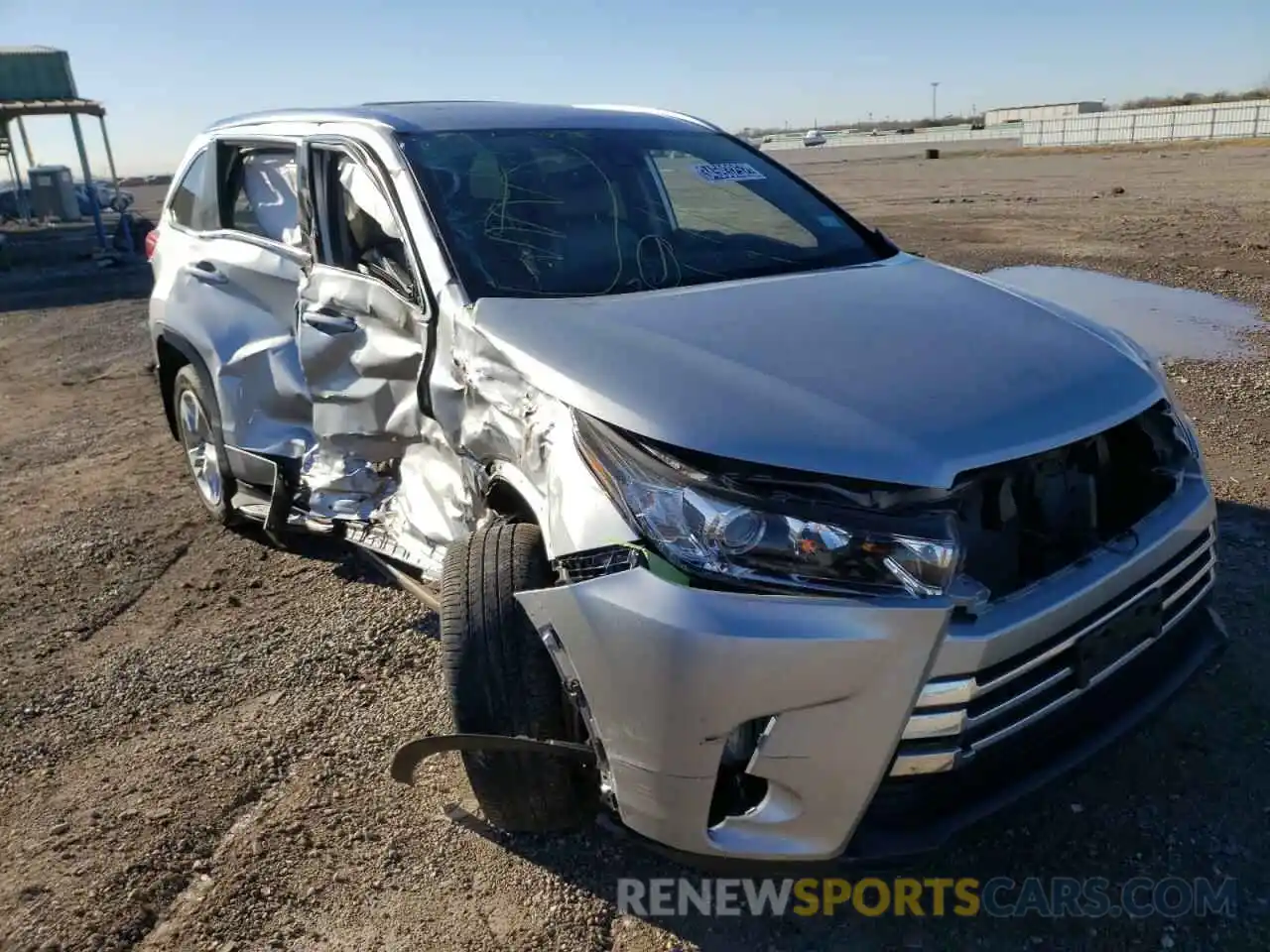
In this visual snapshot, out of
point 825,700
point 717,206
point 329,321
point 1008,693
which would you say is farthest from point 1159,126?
point 825,700

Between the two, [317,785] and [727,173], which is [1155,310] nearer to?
[727,173]

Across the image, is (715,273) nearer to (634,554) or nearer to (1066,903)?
(634,554)

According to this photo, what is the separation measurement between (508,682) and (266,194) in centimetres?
286

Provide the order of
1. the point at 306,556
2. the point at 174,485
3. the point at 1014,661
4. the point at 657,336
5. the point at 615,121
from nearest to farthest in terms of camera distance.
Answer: the point at 1014,661 → the point at 657,336 → the point at 615,121 → the point at 306,556 → the point at 174,485

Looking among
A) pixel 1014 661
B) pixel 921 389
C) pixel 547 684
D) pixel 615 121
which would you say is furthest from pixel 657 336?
pixel 615 121

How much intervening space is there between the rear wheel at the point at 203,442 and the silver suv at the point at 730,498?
111cm

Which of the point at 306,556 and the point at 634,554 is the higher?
the point at 634,554

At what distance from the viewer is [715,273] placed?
125 inches

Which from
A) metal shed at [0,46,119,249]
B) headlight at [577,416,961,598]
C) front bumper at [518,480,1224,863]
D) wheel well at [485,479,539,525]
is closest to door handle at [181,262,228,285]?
wheel well at [485,479,539,525]

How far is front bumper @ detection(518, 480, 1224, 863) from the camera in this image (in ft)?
6.09

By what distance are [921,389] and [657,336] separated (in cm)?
67

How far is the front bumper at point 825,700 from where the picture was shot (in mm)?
1857

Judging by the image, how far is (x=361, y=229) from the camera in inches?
137

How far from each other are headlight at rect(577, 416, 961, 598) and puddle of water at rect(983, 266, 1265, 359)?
4.73 m
